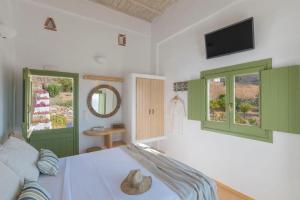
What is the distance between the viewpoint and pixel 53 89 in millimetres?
2656

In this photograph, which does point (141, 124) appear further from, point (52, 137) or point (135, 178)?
point (135, 178)

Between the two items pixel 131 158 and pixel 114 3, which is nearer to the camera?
pixel 131 158

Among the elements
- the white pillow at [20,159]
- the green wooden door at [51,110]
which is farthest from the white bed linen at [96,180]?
the green wooden door at [51,110]

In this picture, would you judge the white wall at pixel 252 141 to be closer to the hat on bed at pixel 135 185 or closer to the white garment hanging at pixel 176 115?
the white garment hanging at pixel 176 115

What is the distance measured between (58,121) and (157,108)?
198cm

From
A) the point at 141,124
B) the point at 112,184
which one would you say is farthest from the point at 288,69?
the point at 141,124

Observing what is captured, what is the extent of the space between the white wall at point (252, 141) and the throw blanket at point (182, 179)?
1.00 m

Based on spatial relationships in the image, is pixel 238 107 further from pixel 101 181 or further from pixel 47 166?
pixel 47 166

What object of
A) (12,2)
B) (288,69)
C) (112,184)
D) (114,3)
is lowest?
(112,184)

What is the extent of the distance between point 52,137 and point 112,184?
1824 millimetres

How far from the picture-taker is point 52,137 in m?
2.62

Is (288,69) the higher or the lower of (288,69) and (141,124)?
the higher

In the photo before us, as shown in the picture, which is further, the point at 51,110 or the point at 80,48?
the point at 80,48

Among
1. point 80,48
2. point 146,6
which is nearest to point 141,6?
point 146,6
